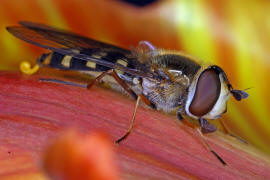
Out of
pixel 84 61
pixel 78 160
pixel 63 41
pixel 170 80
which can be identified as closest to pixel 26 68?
pixel 63 41

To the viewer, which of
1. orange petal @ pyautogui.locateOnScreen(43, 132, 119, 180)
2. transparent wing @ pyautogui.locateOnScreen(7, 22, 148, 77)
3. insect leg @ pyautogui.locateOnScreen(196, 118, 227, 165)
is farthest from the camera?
transparent wing @ pyautogui.locateOnScreen(7, 22, 148, 77)

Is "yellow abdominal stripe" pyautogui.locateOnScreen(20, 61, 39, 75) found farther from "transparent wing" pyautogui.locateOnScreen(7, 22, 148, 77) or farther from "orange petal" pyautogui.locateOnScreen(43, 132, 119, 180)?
"orange petal" pyautogui.locateOnScreen(43, 132, 119, 180)

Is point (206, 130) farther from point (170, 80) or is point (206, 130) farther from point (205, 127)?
point (170, 80)

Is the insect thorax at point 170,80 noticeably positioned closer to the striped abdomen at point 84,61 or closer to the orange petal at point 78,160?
the striped abdomen at point 84,61

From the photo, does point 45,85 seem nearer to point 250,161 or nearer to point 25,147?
point 25,147

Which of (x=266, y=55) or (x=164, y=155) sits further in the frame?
(x=266, y=55)

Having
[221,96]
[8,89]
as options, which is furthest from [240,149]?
[8,89]

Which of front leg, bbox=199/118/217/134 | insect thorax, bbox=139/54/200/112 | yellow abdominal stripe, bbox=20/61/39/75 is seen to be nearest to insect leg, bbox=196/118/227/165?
front leg, bbox=199/118/217/134

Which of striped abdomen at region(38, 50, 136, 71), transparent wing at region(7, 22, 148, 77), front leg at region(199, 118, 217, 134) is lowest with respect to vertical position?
front leg at region(199, 118, 217, 134)
